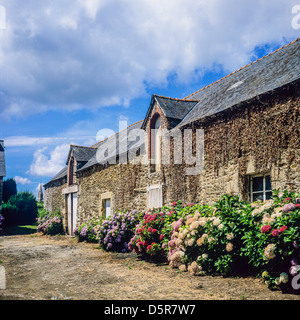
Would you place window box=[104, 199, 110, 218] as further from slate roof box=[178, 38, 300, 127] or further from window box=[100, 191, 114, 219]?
slate roof box=[178, 38, 300, 127]

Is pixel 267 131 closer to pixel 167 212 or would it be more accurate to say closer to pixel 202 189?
pixel 202 189

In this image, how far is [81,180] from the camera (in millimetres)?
17141

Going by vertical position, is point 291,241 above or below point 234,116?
below

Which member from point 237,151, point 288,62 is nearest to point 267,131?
point 237,151

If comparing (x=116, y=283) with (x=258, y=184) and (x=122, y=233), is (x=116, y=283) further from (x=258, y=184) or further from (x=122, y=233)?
(x=122, y=233)

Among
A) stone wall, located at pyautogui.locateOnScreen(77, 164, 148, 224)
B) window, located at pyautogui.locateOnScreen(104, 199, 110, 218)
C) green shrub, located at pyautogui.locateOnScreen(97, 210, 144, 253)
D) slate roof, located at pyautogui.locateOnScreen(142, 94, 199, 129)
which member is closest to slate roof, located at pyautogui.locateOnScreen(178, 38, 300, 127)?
slate roof, located at pyautogui.locateOnScreen(142, 94, 199, 129)

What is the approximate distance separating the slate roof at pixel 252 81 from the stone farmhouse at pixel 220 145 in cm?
5

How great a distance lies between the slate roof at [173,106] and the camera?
10.5m

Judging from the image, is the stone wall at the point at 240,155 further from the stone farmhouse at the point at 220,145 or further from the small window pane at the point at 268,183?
the small window pane at the point at 268,183

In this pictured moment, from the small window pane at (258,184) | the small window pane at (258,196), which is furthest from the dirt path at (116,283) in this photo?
the small window pane at (258,184)

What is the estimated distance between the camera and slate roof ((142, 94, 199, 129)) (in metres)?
10.5

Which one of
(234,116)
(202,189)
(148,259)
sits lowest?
(148,259)

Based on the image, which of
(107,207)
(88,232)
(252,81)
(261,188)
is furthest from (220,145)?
(88,232)
